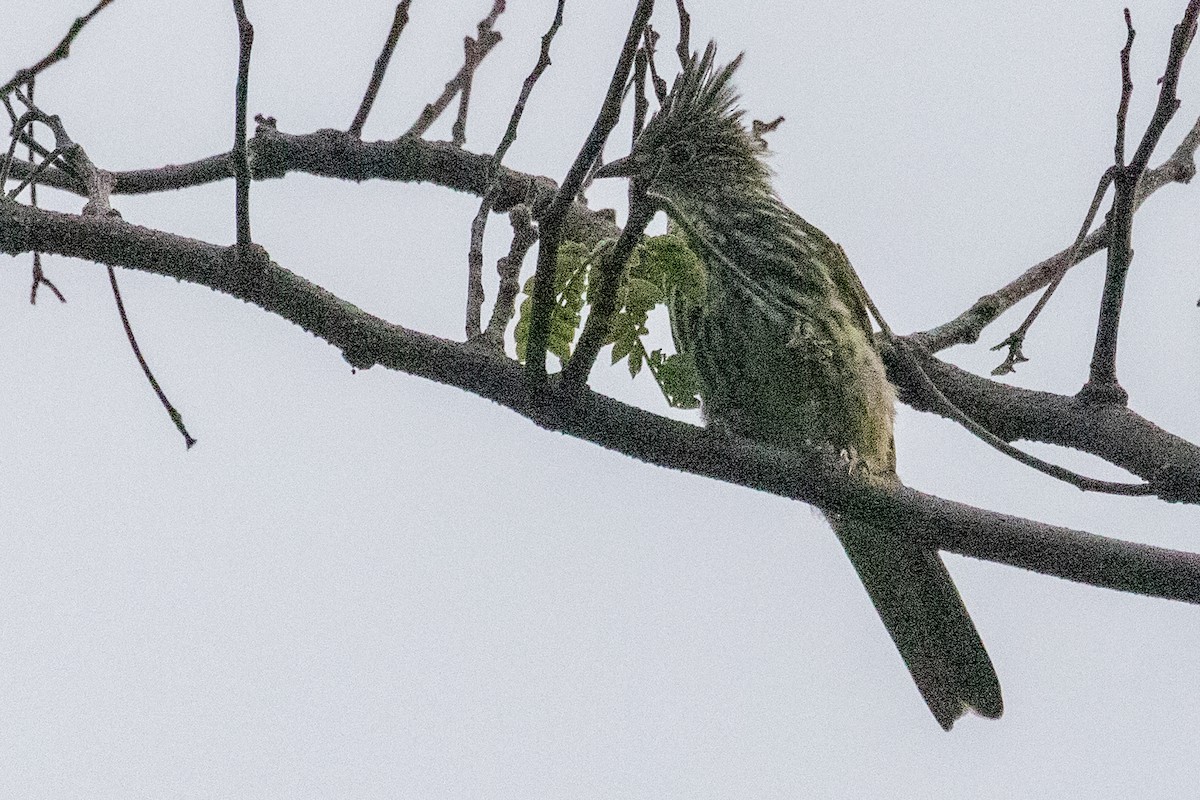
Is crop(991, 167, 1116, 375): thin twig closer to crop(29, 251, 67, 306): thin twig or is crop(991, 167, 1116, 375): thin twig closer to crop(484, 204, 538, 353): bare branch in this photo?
crop(484, 204, 538, 353): bare branch

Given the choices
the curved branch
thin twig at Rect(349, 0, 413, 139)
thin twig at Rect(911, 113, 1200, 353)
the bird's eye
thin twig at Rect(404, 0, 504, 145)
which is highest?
the bird's eye

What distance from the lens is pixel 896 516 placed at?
307 cm

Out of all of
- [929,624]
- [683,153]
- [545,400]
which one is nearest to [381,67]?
[545,400]

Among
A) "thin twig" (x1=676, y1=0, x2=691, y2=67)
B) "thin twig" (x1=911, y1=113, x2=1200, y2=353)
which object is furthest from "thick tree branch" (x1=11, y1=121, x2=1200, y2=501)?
"thin twig" (x1=676, y1=0, x2=691, y2=67)

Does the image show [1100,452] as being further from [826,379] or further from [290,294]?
[290,294]

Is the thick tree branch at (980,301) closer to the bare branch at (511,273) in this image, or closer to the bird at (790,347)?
the bare branch at (511,273)

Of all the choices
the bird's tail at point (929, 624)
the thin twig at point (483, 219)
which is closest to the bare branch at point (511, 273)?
the thin twig at point (483, 219)

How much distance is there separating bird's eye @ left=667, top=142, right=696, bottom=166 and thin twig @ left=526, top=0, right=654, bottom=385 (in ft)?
6.65

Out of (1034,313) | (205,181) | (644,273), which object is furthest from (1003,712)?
(205,181)

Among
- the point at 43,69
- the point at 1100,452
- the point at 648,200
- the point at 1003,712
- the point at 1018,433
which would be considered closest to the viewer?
the point at 648,200

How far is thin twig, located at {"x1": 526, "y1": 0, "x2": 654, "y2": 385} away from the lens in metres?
2.19

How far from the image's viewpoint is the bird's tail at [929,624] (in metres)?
4.84

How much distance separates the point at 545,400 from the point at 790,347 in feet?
5.67

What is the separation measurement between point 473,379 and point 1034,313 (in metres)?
1.50
